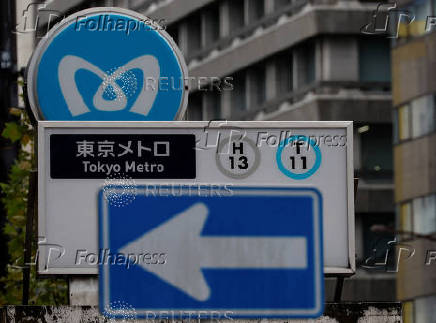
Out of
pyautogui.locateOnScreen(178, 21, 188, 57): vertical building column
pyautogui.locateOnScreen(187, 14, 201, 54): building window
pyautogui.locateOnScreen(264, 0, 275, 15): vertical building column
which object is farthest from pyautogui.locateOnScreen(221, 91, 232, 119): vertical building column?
pyautogui.locateOnScreen(264, 0, 275, 15): vertical building column

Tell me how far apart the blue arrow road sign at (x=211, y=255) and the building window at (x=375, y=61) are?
54.0 metres

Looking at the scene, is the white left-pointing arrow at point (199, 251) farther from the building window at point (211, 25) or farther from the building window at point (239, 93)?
the building window at point (211, 25)

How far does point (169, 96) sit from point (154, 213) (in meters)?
4.04

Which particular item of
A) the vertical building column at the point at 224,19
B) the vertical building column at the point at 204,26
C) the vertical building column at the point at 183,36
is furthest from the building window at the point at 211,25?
the vertical building column at the point at 183,36

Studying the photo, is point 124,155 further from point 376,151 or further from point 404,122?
point 376,151

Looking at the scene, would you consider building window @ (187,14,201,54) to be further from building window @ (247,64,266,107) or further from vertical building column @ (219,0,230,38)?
building window @ (247,64,266,107)

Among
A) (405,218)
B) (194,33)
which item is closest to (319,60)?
(405,218)

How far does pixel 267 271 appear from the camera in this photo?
5027mm

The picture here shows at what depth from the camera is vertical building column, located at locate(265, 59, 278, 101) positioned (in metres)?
59.5

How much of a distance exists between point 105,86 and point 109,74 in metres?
0.25

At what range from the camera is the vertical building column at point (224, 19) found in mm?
61719

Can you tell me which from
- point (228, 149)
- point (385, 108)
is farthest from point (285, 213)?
point (385, 108)

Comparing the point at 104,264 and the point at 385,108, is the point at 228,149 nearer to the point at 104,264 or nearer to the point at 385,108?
the point at 104,264

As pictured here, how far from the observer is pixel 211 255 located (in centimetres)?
500
